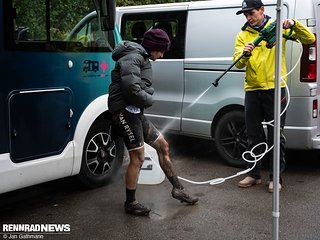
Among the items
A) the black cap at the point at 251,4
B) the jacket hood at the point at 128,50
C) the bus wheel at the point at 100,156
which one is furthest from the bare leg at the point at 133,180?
the black cap at the point at 251,4

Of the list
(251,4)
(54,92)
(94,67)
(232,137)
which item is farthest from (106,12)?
(232,137)

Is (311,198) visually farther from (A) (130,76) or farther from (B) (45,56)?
(B) (45,56)

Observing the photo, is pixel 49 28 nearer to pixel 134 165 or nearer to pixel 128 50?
pixel 128 50

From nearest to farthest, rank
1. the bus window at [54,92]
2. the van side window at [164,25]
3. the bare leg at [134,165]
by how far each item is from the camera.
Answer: the bus window at [54,92], the bare leg at [134,165], the van side window at [164,25]

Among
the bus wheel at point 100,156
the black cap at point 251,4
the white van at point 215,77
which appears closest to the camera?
the black cap at point 251,4

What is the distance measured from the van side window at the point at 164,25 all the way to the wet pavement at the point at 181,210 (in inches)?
66.5

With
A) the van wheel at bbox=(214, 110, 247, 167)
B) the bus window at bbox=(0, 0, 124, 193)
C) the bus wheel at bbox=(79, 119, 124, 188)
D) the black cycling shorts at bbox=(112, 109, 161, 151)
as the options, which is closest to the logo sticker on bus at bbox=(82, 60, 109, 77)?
the bus window at bbox=(0, 0, 124, 193)

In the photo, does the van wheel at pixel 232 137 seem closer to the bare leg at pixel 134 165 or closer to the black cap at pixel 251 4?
the black cap at pixel 251 4

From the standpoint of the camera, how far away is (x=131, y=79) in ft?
13.2

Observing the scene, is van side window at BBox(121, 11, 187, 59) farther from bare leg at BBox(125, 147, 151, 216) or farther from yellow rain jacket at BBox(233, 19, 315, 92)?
bare leg at BBox(125, 147, 151, 216)

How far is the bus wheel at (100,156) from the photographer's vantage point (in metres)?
5.03

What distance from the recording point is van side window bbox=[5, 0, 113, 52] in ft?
13.2

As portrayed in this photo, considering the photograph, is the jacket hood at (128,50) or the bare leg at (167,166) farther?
the bare leg at (167,166)

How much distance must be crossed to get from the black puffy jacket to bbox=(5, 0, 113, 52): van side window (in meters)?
0.66
